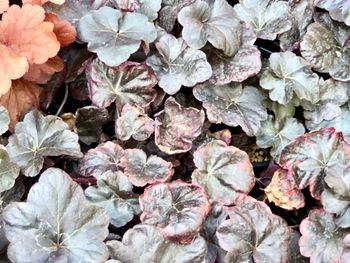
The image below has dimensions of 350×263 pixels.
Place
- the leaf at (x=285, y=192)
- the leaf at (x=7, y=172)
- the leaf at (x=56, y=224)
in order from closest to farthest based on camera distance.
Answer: the leaf at (x=56, y=224), the leaf at (x=7, y=172), the leaf at (x=285, y=192)

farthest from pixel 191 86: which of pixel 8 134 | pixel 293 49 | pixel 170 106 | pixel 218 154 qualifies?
pixel 8 134

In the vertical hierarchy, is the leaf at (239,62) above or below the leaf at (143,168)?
above

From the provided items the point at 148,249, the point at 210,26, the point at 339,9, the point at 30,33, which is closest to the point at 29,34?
the point at 30,33

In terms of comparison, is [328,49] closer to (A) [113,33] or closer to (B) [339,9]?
(B) [339,9]

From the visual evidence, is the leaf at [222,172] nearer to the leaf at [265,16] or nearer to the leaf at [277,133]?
the leaf at [277,133]

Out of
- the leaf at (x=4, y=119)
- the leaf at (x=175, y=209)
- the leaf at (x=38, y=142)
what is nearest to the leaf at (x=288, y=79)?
the leaf at (x=175, y=209)

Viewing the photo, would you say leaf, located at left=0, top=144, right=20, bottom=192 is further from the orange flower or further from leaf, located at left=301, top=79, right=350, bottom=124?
leaf, located at left=301, top=79, right=350, bottom=124

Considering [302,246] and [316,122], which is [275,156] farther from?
[302,246]
